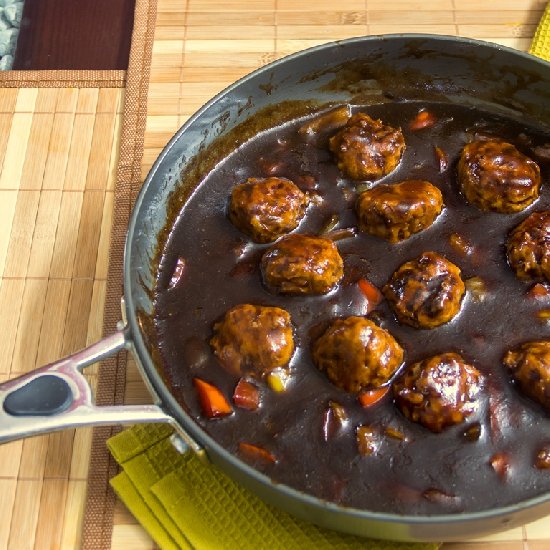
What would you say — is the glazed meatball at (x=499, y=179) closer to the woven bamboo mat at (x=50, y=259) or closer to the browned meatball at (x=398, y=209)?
the browned meatball at (x=398, y=209)

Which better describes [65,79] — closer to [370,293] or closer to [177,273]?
[177,273]

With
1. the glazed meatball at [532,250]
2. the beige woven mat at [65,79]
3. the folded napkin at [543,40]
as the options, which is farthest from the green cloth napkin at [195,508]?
the folded napkin at [543,40]

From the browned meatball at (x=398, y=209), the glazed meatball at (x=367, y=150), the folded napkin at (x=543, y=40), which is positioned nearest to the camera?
the browned meatball at (x=398, y=209)

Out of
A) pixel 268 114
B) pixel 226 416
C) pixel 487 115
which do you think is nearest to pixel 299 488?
pixel 226 416

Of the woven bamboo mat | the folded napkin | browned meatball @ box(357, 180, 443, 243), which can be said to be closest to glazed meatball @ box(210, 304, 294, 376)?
browned meatball @ box(357, 180, 443, 243)

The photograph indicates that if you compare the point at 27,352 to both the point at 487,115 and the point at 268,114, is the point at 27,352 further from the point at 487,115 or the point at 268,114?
the point at 487,115

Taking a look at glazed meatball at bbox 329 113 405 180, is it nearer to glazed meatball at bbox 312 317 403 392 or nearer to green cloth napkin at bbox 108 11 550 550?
glazed meatball at bbox 312 317 403 392

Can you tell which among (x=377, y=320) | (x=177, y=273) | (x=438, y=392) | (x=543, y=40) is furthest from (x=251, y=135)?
(x=543, y=40)
